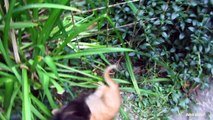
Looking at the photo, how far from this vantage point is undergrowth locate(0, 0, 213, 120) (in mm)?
2357

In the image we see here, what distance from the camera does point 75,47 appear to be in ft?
8.86

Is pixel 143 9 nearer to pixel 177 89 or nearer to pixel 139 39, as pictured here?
pixel 139 39

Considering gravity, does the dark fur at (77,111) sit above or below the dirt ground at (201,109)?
A: above

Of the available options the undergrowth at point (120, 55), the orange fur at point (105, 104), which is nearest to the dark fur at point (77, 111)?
the orange fur at point (105, 104)

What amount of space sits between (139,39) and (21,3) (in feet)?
3.12

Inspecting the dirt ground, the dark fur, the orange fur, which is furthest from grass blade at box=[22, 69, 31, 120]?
the dirt ground

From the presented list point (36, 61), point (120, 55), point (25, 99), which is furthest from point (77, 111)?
point (120, 55)

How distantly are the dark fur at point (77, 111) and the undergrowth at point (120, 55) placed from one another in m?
0.43

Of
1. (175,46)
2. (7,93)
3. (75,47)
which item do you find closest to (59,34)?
(75,47)

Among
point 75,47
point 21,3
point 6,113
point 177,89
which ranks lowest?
point 177,89

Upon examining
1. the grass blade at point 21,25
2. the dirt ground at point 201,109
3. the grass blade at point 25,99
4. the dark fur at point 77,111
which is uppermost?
the grass blade at point 21,25

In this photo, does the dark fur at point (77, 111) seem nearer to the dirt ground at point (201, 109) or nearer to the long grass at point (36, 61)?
the long grass at point (36, 61)

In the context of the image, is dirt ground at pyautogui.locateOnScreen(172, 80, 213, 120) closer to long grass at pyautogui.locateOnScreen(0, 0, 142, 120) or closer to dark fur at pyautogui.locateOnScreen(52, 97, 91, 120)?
long grass at pyautogui.locateOnScreen(0, 0, 142, 120)

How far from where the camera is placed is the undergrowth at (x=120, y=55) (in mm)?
2357
